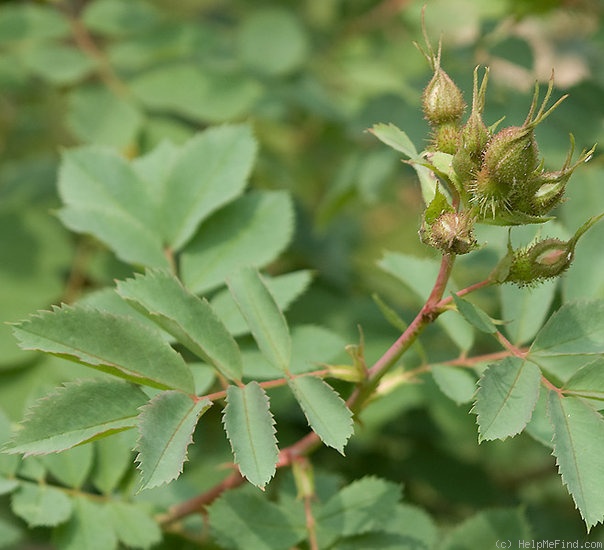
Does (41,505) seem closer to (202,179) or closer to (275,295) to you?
(275,295)

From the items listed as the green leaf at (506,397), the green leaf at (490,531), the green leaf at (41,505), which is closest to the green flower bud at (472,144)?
the green leaf at (506,397)

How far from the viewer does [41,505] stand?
115 cm

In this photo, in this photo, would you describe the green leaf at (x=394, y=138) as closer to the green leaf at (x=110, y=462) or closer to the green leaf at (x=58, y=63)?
the green leaf at (x=110, y=462)

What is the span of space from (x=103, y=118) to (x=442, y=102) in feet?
3.79

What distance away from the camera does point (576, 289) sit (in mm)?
1270

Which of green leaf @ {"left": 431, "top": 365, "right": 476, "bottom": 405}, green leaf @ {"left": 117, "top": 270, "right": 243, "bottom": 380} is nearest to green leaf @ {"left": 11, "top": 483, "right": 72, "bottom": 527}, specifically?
green leaf @ {"left": 117, "top": 270, "right": 243, "bottom": 380}

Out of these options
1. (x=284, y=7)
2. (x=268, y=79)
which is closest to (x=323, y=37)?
(x=284, y=7)

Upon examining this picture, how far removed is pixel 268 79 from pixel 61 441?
4.86 ft

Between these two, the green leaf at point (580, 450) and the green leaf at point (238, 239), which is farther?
the green leaf at point (238, 239)

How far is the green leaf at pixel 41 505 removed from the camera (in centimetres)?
112

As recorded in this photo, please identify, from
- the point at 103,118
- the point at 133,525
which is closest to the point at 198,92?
the point at 103,118

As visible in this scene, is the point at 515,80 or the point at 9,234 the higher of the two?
the point at 515,80

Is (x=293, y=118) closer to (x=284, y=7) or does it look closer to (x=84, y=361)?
(x=284, y=7)

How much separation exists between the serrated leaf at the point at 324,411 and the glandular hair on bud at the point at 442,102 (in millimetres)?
336
